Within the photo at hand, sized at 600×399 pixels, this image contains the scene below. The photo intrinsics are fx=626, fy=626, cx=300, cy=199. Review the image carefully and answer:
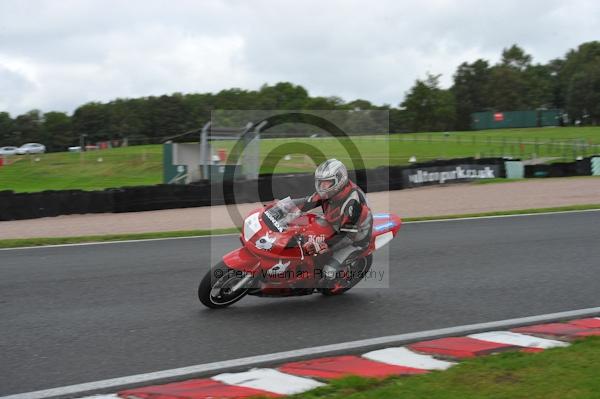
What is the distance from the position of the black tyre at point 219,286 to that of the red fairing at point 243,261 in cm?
6

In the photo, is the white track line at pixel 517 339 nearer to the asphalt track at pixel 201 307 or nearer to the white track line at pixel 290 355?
the white track line at pixel 290 355

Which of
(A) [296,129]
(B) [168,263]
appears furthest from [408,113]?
(B) [168,263]

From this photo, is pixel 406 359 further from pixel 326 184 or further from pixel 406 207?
pixel 406 207

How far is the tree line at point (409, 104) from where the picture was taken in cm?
5590

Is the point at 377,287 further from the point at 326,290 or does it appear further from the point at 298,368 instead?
the point at 298,368

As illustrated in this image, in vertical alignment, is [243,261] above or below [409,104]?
below

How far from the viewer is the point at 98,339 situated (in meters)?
5.75

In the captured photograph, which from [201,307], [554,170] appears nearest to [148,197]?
[201,307]

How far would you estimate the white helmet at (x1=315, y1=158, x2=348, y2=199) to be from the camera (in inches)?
260

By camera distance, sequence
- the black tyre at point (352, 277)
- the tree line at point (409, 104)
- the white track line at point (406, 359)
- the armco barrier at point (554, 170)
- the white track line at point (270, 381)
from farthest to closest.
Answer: the tree line at point (409, 104), the armco barrier at point (554, 170), the black tyre at point (352, 277), the white track line at point (406, 359), the white track line at point (270, 381)

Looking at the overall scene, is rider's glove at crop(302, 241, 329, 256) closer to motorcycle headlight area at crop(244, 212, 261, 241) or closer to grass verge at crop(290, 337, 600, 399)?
motorcycle headlight area at crop(244, 212, 261, 241)

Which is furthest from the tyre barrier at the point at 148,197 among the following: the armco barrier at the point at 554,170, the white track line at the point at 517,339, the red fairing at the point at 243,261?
the white track line at the point at 517,339

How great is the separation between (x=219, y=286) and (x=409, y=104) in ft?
265

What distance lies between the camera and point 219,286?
263 inches
